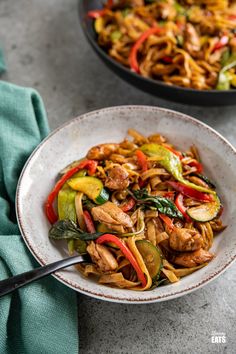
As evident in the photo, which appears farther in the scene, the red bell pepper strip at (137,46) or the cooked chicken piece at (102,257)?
the red bell pepper strip at (137,46)

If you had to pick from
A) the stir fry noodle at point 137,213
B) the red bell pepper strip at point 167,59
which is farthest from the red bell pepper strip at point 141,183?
the red bell pepper strip at point 167,59

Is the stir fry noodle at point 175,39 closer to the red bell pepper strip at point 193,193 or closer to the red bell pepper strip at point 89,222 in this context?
the red bell pepper strip at point 193,193

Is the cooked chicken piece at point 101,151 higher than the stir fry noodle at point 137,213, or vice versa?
the cooked chicken piece at point 101,151

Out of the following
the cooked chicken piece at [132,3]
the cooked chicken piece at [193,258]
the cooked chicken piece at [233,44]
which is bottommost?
the cooked chicken piece at [193,258]

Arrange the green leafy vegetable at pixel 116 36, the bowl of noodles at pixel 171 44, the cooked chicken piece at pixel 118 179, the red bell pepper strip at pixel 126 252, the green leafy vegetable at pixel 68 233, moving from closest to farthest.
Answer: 1. the red bell pepper strip at pixel 126 252
2. the green leafy vegetable at pixel 68 233
3. the cooked chicken piece at pixel 118 179
4. the bowl of noodles at pixel 171 44
5. the green leafy vegetable at pixel 116 36

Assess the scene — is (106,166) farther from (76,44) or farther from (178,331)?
(76,44)

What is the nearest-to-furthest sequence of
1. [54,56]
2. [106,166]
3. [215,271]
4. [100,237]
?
1. [215,271]
2. [100,237]
3. [106,166]
4. [54,56]

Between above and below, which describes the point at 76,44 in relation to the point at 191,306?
above

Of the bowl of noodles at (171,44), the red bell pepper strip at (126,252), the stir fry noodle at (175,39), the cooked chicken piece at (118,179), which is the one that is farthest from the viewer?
the stir fry noodle at (175,39)

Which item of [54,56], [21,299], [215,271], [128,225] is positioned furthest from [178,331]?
[54,56]
